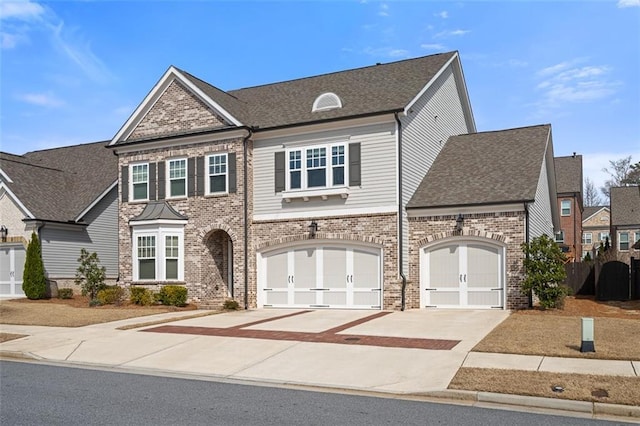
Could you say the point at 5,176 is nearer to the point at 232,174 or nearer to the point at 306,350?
the point at 232,174

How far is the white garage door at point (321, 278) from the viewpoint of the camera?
21.3 m

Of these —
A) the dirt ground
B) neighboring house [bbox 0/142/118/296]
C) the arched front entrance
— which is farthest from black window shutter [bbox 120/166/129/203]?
neighboring house [bbox 0/142/118/296]

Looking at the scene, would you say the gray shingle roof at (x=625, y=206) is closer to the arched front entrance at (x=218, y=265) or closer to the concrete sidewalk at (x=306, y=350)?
the concrete sidewalk at (x=306, y=350)

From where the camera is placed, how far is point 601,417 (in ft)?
26.9

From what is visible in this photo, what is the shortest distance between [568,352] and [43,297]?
22636mm

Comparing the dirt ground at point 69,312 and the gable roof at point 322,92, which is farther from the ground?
the gable roof at point 322,92

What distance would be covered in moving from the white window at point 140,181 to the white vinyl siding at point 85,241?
5.58m

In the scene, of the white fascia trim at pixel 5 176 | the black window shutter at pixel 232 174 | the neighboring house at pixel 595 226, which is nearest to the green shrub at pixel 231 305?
the black window shutter at pixel 232 174

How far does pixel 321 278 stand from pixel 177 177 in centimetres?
731

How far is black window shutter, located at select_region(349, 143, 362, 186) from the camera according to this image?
2136 cm

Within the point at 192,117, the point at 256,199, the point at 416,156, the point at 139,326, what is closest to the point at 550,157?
the point at 416,156

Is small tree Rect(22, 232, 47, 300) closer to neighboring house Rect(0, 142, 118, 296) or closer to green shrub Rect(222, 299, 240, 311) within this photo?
neighboring house Rect(0, 142, 118, 296)

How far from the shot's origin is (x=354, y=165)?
70.2 ft

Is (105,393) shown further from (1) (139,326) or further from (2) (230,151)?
(2) (230,151)
